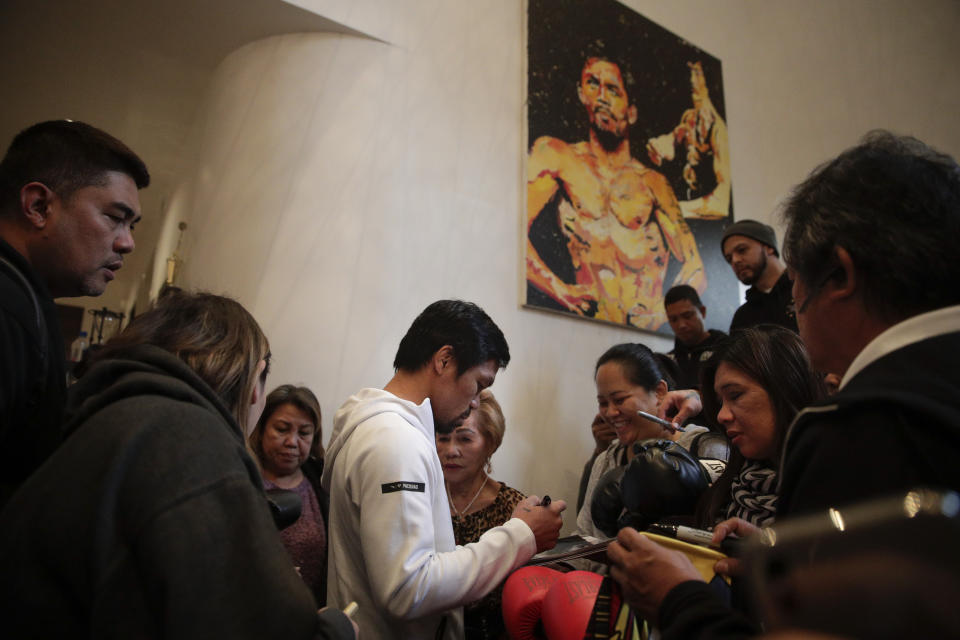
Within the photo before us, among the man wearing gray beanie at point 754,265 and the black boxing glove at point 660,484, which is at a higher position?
the man wearing gray beanie at point 754,265

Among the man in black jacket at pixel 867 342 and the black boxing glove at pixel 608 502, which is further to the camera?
the black boxing glove at pixel 608 502

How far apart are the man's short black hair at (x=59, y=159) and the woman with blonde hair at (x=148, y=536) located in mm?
834

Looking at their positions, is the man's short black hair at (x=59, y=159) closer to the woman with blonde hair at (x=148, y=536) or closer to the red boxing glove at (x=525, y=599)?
the woman with blonde hair at (x=148, y=536)

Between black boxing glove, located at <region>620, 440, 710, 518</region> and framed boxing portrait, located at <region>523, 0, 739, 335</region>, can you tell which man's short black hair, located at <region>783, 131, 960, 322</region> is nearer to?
black boxing glove, located at <region>620, 440, 710, 518</region>

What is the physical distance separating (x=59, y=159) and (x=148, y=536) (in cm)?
119

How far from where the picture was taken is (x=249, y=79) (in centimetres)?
357

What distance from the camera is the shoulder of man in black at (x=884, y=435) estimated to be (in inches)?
25.5

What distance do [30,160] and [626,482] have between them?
67.6 inches

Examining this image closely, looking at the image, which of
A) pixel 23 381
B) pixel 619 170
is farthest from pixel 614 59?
pixel 23 381

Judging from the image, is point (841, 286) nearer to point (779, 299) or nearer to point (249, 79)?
point (779, 299)

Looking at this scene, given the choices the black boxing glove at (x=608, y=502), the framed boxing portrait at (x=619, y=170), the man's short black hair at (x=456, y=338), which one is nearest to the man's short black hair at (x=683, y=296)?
the framed boxing portrait at (x=619, y=170)

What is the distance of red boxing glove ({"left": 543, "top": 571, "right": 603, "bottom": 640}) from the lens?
1.56 metres

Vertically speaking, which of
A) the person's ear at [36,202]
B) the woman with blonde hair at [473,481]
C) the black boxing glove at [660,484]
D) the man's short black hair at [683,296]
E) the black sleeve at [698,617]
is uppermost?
the man's short black hair at [683,296]

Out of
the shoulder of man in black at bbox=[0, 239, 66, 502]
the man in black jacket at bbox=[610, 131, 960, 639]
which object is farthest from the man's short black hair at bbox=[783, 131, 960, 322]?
the shoulder of man in black at bbox=[0, 239, 66, 502]
